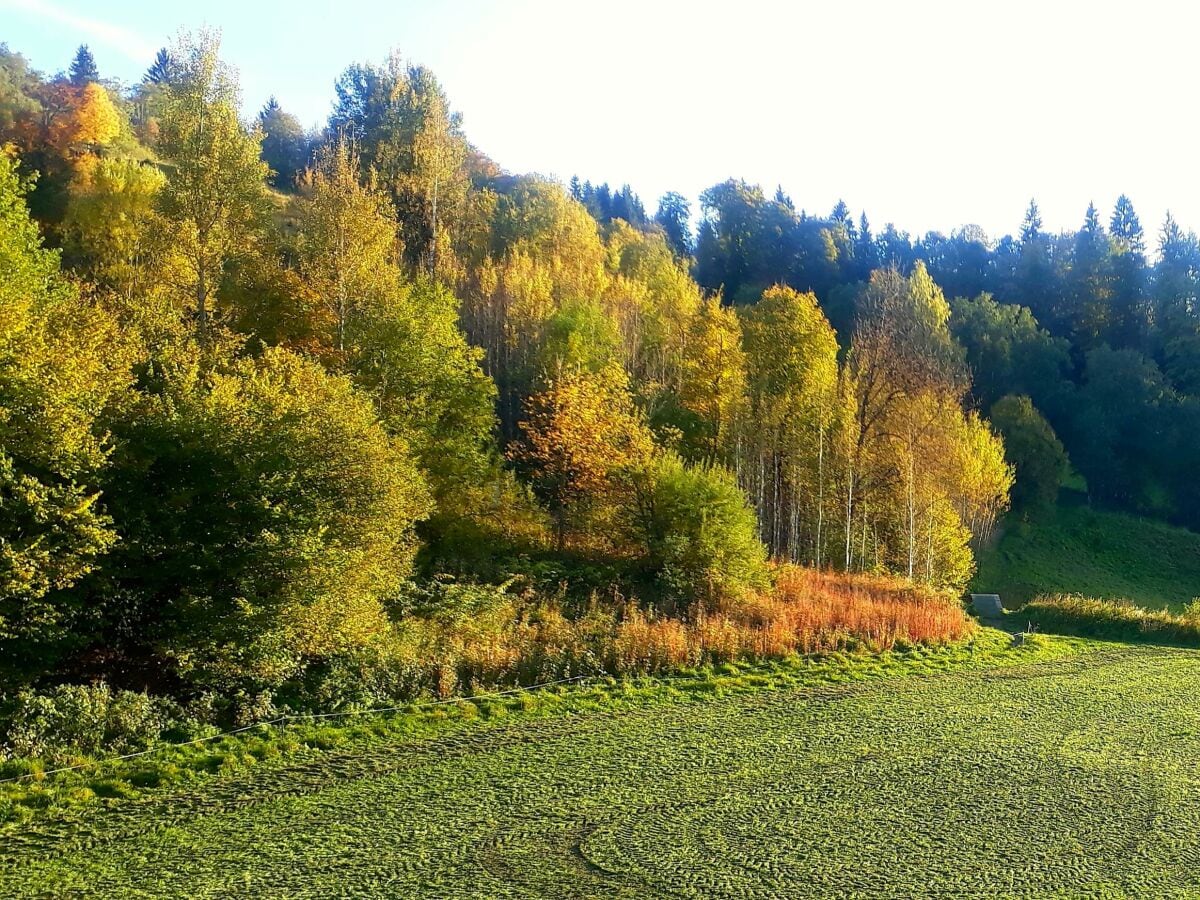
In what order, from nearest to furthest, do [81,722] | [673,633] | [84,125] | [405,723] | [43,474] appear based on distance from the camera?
[81,722]
[43,474]
[405,723]
[673,633]
[84,125]

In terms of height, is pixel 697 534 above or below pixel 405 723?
above

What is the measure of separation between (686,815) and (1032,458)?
47.7 metres

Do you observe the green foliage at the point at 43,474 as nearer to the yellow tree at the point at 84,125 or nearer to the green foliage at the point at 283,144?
the yellow tree at the point at 84,125

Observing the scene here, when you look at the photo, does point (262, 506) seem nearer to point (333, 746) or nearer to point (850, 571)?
point (333, 746)

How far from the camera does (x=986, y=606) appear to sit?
32.1 metres

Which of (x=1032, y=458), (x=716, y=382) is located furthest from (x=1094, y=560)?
(x=716, y=382)

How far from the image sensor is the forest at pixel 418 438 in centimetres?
1334

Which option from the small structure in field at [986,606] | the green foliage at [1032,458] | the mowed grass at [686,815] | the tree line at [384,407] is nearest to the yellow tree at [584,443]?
the tree line at [384,407]

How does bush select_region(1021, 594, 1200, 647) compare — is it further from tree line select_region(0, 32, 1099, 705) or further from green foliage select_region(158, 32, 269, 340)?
green foliage select_region(158, 32, 269, 340)

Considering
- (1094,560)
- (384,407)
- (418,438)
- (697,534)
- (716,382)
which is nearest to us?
(697,534)

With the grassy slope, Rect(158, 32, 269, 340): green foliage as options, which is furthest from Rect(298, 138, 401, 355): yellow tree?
the grassy slope

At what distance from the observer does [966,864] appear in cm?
864

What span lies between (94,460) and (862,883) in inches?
459

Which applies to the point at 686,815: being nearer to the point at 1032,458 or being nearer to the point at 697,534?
the point at 697,534
